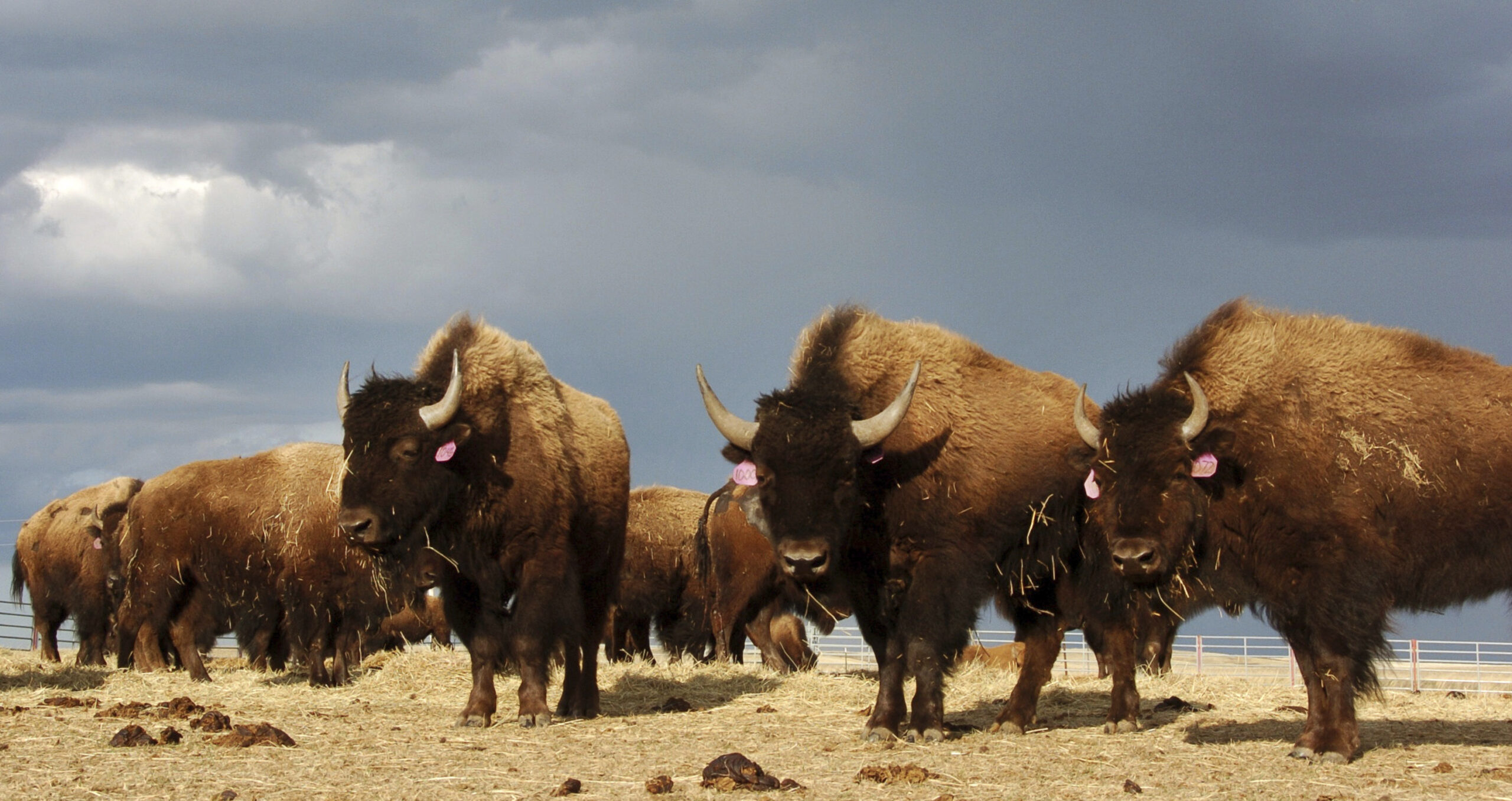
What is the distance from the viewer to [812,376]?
8867mm

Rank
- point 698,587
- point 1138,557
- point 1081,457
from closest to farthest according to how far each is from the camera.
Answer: point 1138,557 < point 1081,457 < point 698,587

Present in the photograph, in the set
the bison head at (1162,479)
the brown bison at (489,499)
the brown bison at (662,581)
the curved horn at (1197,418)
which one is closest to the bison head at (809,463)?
the bison head at (1162,479)

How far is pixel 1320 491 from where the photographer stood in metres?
7.60

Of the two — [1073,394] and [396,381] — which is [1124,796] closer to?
[1073,394]

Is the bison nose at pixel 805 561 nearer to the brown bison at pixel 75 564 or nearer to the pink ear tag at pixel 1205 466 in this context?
the pink ear tag at pixel 1205 466

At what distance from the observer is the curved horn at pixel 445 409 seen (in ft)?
30.7

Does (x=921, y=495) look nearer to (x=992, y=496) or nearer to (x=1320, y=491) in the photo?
(x=992, y=496)

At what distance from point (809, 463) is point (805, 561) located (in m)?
0.61

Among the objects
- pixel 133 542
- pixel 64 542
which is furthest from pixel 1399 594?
pixel 64 542

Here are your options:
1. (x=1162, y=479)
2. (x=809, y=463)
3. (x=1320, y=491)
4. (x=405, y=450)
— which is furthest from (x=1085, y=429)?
(x=405, y=450)

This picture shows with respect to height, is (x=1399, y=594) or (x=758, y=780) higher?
(x=1399, y=594)

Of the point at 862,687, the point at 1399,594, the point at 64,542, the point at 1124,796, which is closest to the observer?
the point at 1124,796

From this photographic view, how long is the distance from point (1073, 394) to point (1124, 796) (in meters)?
4.10

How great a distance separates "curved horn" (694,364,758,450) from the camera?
837 centimetres
